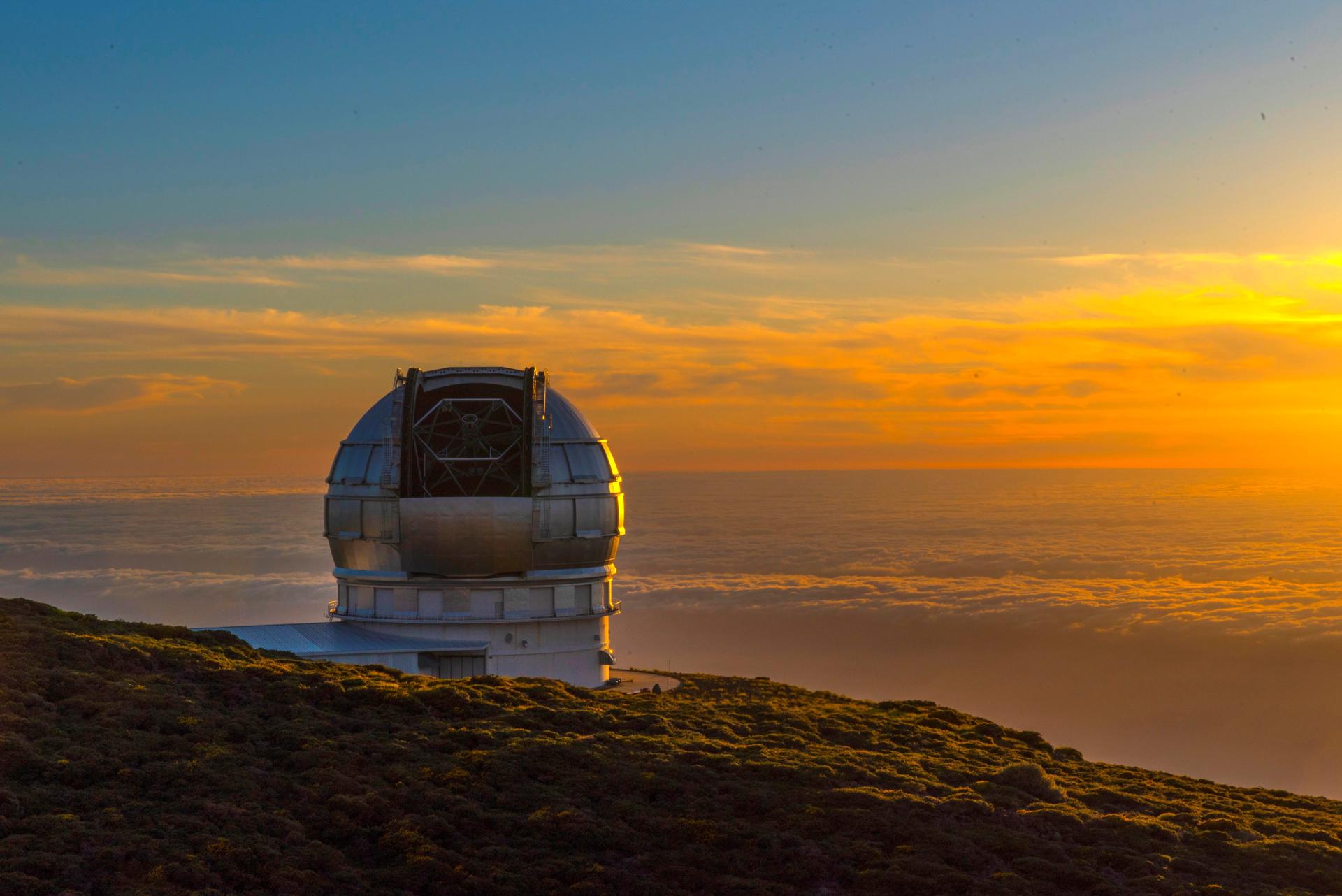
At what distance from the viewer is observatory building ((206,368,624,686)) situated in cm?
3244

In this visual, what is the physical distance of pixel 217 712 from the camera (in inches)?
771

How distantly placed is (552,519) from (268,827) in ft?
57.1

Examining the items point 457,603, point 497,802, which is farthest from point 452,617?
point 497,802

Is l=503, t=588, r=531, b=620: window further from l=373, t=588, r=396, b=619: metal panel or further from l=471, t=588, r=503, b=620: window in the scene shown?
l=373, t=588, r=396, b=619: metal panel

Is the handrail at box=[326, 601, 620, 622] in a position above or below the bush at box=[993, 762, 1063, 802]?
above

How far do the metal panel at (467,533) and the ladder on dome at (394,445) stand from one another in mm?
677

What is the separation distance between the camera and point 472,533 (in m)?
32.3

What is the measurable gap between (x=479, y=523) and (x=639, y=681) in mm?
7110

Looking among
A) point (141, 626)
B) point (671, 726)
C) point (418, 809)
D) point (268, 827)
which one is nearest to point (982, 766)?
point (671, 726)

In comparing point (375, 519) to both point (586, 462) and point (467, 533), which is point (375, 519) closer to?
point (467, 533)

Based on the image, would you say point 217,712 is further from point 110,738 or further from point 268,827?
point 268,827

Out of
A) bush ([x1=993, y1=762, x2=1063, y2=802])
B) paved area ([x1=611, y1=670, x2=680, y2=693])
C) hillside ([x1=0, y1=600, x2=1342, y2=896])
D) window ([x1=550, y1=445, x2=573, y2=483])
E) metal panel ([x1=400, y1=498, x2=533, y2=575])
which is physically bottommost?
paved area ([x1=611, y1=670, x2=680, y2=693])

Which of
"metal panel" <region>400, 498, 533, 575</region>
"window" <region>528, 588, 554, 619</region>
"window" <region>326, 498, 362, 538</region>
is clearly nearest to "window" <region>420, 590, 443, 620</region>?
"metal panel" <region>400, 498, 533, 575</region>

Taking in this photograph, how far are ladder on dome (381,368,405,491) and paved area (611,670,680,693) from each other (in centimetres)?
779
